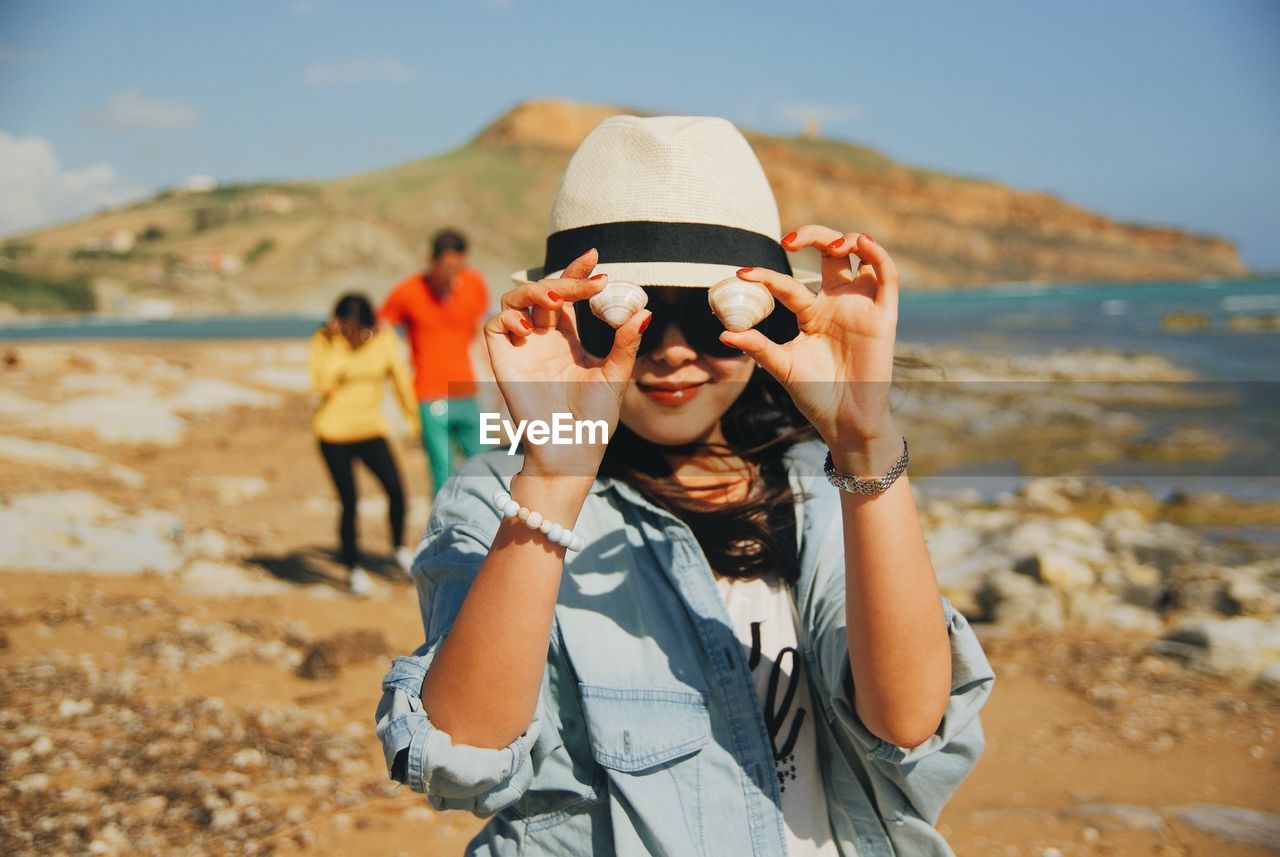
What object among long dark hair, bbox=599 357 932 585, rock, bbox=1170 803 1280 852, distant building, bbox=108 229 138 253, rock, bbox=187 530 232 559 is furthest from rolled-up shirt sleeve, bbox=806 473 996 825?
distant building, bbox=108 229 138 253

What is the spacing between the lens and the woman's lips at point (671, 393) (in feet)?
5.84

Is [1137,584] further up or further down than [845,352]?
further down

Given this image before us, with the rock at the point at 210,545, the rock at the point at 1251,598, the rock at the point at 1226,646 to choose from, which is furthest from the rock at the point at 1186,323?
the rock at the point at 210,545

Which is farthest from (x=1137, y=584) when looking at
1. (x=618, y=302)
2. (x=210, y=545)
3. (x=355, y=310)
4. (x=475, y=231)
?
(x=475, y=231)

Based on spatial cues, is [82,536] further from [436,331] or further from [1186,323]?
[1186,323]

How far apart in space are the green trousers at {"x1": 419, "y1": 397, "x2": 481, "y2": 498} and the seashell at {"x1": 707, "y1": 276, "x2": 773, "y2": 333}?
5.40 meters

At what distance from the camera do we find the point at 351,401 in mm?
6379

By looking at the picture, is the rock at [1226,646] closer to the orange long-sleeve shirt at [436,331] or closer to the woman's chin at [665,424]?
the woman's chin at [665,424]

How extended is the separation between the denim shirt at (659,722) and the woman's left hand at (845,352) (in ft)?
1.11

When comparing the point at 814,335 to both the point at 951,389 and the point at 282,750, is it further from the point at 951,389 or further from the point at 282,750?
the point at 951,389

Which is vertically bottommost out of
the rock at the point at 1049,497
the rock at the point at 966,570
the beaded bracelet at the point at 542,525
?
the rock at the point at 1049,497

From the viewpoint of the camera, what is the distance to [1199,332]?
107 ft

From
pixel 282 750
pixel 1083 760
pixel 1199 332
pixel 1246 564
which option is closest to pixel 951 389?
pixel 1246 564

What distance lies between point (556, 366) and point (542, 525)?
0.27 metres
